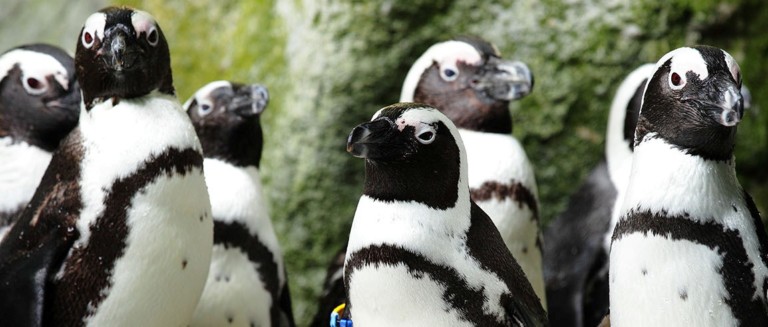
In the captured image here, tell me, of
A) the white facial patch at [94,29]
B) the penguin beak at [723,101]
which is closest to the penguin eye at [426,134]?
the penguin beak at [723,101]

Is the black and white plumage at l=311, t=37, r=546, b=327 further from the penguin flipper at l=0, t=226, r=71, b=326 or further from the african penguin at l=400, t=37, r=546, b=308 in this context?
the penguin flipper at l=0, t=226, r=71, b=326

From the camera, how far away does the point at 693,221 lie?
9.21 feet

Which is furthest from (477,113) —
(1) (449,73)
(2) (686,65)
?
(2) (686,65)

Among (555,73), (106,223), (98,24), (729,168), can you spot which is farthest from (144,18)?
(555,73)

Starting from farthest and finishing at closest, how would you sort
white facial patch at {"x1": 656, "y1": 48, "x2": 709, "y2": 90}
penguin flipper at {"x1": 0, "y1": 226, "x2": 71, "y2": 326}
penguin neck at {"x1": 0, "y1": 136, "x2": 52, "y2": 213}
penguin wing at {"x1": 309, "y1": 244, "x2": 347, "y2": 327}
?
penguin wing at {"x1": 309, "y1": 244, "x2": 347, "y2": 327}
penguin neck at {"x1": 0, "y1": 136, "x2": 52, "y2": 213}
penguin flipper at {"x1": 0, "y1": 226, "x2": 71, "y2": 326}
white facial patch at {"x1": 656, "y1": 48, "x2": 709, "y2": 90}

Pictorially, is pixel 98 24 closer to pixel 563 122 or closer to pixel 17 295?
pixel 17 295

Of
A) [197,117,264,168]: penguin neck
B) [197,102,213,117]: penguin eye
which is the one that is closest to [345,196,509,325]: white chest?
[197,117,264,168]: penguin neck

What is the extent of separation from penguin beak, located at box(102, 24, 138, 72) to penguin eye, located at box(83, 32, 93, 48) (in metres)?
0.06

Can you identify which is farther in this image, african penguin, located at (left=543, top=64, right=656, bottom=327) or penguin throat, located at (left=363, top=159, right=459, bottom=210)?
african penguin, located at (left=543, top=64, right=656, bottom=327)

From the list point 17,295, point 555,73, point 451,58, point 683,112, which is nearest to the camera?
point 683,112

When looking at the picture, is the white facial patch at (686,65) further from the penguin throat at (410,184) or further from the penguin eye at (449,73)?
the penguin eye at (449,73)

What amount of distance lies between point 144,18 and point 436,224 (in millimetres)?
1106

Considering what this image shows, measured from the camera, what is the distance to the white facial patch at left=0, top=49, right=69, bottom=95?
3.91 metres

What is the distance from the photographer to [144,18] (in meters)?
3.36
